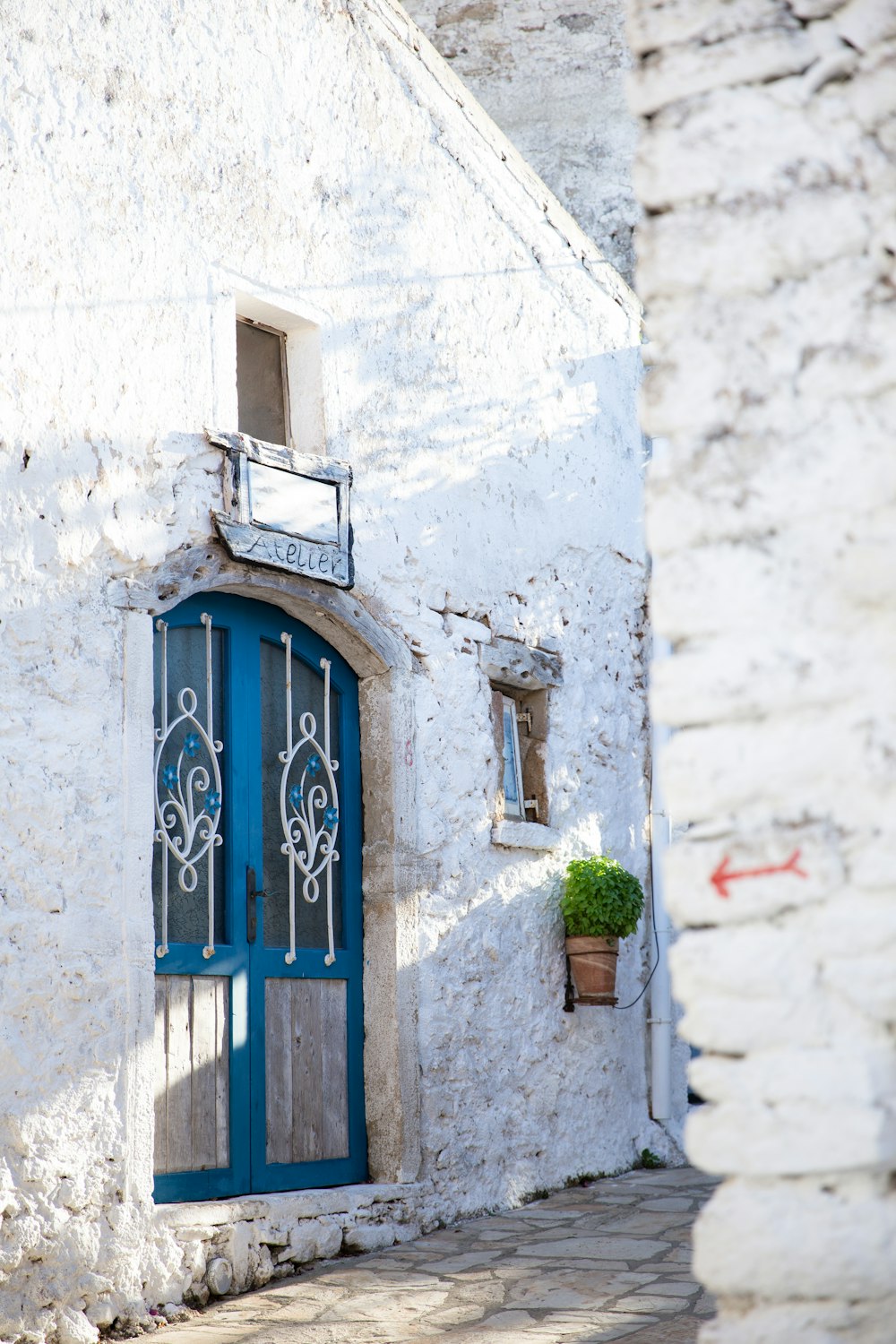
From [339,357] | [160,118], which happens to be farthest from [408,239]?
[160,118]

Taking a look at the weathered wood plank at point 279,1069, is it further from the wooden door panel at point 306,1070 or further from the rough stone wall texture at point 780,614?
the rough stone wall texture at point 780,614

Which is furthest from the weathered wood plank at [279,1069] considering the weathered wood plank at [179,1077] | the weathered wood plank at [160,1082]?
the weathered wood plank at [160,1082]

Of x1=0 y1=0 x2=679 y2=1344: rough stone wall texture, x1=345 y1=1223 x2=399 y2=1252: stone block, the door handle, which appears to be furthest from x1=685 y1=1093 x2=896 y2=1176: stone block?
x1=345 y1=1223 x2=399 y2=1252: stone block

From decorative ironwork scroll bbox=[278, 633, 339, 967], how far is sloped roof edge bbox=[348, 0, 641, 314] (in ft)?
8.75

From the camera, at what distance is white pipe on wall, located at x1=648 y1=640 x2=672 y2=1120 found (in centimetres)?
715

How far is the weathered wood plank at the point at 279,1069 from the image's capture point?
5238 millimetres

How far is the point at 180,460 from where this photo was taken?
5078mm

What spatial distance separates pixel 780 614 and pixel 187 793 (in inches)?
123

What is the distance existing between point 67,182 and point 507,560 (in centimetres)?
262

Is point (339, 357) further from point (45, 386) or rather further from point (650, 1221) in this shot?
point (650, 1221)

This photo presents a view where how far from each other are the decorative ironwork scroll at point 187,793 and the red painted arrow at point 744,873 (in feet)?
9.58

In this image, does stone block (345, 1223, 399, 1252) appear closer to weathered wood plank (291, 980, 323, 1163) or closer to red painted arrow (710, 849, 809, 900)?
weathered wood plank (291, 980, 323, 1163)

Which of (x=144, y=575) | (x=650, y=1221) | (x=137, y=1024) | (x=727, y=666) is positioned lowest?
(x=650, y=1221)

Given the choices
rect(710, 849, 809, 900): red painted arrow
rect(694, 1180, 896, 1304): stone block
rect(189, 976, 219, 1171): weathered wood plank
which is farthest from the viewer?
rect(189, 976, 219, 1171): weathered wood plank
